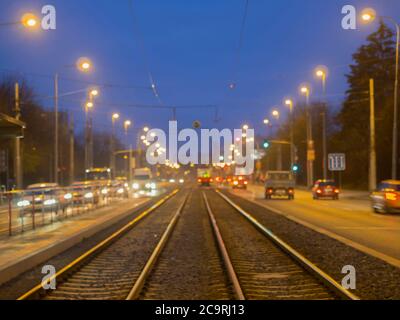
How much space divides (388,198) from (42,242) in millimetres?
18473

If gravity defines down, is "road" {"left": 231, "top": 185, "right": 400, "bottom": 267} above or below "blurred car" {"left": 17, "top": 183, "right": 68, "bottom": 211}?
below

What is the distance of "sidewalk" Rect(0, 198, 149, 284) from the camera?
13445 mm

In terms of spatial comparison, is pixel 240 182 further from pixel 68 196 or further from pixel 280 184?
pixel 68 196

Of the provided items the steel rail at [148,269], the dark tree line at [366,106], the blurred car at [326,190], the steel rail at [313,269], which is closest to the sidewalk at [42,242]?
the steel rail at [148,269]

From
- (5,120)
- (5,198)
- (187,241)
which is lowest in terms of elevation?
(187,241)

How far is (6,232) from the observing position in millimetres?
19578

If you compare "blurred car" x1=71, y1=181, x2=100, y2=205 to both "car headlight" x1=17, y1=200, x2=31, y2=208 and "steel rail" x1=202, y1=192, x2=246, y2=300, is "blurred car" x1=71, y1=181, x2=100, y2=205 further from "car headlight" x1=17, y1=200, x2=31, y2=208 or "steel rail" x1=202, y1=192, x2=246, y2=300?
"steel rail" x1=202, y1=192, x2=246, y2=300

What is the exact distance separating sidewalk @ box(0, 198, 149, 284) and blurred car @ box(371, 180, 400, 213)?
13.0 meters

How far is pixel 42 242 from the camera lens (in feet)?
58.4

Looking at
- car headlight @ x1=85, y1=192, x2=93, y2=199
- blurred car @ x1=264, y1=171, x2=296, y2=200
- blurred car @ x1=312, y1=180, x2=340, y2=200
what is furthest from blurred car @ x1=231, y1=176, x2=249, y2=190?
car headlight @ x1=85, y1=192, x2=93, y2=199

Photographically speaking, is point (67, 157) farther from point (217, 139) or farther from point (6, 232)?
point (6, 232)
